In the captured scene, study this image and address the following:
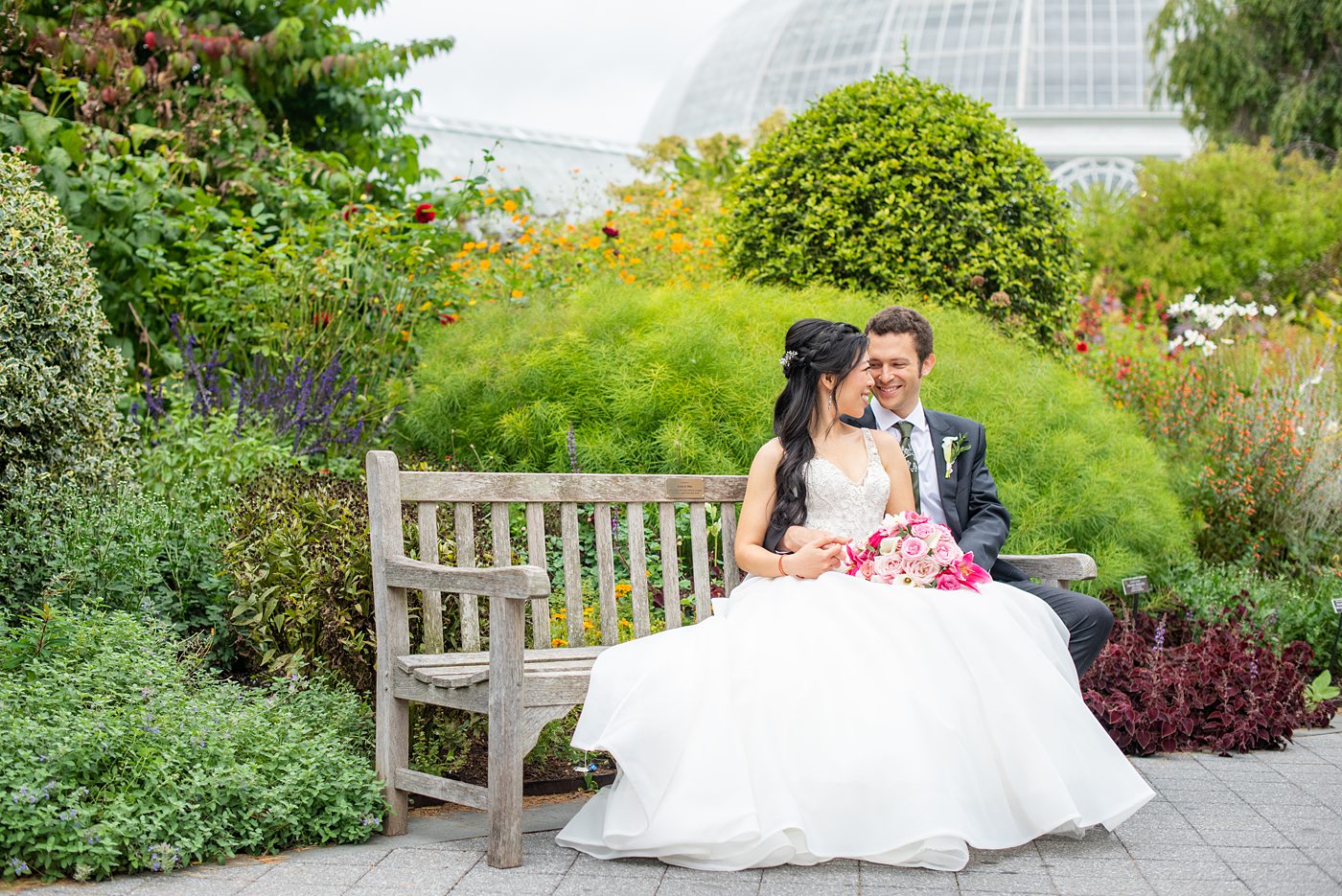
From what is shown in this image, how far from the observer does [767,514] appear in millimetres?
4426

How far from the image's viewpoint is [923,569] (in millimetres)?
4074

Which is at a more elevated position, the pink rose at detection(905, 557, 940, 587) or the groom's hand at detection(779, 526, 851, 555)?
the groom's hand at detection(779, 526, 851, 555)

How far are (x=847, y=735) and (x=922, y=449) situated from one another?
59.0 inches

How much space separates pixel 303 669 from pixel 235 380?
122 inches

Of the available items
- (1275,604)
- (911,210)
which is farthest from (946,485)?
(911,210)

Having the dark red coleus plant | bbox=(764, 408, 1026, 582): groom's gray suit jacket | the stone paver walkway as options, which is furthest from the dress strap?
the dark red coleus plant

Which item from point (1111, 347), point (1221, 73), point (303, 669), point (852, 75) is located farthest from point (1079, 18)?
point (303, 669)

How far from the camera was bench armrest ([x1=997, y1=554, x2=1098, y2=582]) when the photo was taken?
4691 millimetres

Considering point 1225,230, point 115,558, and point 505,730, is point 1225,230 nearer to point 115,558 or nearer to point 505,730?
point 115,558

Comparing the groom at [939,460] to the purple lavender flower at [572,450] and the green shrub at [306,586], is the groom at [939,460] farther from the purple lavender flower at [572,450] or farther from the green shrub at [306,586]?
the green shrub at [306,586]

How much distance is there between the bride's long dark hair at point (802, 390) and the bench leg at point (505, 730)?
1.12 meters

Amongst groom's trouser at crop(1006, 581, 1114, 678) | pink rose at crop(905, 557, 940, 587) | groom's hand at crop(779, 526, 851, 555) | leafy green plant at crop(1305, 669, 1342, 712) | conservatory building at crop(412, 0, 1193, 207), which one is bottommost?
leafy green plant at crop(1305, 669, 1342, 712)

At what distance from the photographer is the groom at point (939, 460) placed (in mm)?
4492

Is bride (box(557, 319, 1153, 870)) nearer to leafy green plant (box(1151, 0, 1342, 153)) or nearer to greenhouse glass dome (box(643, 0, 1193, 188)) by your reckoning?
leafy green plant (box(1151, 0, 1342, 153))
